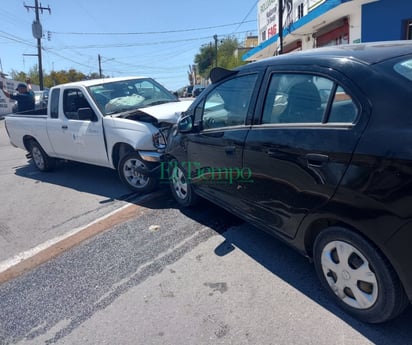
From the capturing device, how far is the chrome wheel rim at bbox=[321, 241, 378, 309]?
7.34 ft

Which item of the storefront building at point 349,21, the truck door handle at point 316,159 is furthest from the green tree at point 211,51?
the truck door handle at point 316,159

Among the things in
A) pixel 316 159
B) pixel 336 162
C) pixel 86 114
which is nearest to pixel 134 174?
pixel 86 114

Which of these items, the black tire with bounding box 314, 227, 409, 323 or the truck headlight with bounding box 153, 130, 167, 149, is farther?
the truck headlight with bounding box 153, 130, 167, 149

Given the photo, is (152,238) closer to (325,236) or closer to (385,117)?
(325,236)

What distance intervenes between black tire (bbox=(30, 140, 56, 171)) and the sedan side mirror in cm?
437

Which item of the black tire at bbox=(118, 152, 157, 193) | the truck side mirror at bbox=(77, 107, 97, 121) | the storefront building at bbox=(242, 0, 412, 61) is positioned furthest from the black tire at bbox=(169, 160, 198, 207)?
the storefront building at bbox=(242, 0, 412, 61)

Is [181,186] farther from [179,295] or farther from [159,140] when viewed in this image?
[179,295]

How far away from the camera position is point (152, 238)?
3.95 metres

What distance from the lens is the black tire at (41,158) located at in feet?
23.8

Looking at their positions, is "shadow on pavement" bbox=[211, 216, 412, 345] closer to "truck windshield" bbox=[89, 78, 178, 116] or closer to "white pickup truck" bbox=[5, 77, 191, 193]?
"white pickup truck" bbox=[5, 77, 191, 193]

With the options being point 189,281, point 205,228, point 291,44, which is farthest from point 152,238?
point 291,44

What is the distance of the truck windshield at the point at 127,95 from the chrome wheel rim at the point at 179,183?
1686mm

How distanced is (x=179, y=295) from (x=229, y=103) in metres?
1.94

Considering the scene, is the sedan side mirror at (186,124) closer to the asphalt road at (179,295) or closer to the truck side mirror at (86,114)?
the asphalt road at (179,295)
